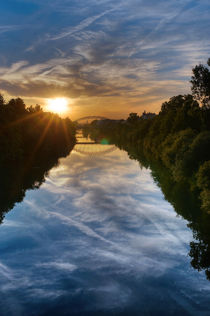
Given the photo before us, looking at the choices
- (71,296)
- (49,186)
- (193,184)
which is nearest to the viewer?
(71,296)

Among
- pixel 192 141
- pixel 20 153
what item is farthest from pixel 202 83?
pixel 20 153

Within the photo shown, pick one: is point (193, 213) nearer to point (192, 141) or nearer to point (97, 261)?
point (97, 261)

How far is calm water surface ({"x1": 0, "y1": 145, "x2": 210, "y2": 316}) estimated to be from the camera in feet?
→ 45.2

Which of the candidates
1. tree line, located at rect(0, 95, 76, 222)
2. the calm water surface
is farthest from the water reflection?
the calm water surface

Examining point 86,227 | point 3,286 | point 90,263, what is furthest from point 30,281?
point 86,227

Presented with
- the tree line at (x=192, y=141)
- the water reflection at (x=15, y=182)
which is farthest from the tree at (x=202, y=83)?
the water reflection at (x=15, y=182)

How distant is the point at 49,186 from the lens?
4366cm

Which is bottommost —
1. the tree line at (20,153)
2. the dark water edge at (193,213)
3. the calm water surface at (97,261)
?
the calm water surface at (97,261)

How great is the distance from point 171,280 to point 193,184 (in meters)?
23.2

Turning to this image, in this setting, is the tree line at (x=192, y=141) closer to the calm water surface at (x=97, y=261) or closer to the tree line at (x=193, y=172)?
the tree line at (x=193, y=172)

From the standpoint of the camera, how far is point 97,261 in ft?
60.3

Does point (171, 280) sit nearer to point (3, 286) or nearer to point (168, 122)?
point (3, 286)

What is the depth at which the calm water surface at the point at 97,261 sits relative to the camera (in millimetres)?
13789

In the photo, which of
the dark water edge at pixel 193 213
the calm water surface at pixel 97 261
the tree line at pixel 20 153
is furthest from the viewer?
the tree line at pixel 20 153
